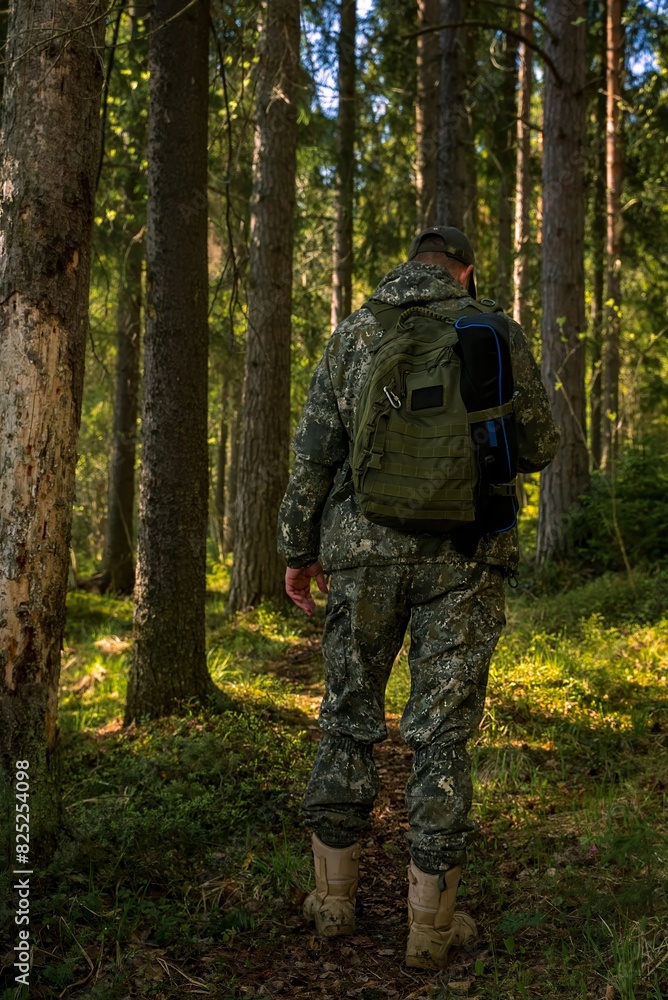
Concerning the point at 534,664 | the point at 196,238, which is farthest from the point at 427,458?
the point at 534,664

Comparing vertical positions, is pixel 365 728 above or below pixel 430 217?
below

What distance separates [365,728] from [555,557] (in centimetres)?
583

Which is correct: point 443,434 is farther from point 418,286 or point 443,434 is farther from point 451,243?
point 451,243

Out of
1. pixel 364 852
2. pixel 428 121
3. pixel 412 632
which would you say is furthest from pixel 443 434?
pixel 428 121

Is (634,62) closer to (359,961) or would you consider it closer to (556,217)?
(556,217)

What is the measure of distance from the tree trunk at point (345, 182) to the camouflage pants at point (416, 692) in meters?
9.00

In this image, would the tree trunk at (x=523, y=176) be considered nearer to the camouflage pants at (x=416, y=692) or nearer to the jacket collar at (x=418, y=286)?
the jacket collar at (x=418, y=286)

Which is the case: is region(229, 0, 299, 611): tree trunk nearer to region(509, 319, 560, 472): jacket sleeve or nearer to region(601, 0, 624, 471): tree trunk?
region(509, 319, 560, 472): jacket sleeve

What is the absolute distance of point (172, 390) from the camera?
4918 mm

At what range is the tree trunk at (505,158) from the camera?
12.9m

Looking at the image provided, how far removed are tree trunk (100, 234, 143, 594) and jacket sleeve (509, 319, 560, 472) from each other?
892 centimetres

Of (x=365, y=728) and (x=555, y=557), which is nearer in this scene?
(x=365, y=728)

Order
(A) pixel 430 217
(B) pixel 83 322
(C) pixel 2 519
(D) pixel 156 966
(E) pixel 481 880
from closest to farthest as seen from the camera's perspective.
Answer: (D) pixel 156 966
(C) pixel 2 519
(B) pixel 83 322
(E) pixel 481 880
(A) pixel 430 217

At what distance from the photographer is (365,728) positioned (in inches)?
121
